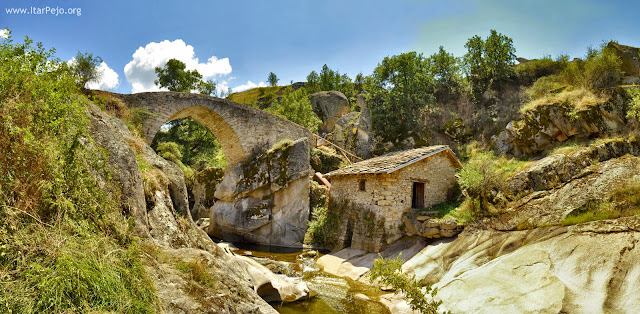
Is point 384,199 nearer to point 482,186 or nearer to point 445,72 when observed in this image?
point 482,186

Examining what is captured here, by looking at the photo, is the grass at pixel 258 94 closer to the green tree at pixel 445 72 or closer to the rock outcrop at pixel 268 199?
the green tree at pixel 445 72

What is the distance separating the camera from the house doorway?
12.7 meters

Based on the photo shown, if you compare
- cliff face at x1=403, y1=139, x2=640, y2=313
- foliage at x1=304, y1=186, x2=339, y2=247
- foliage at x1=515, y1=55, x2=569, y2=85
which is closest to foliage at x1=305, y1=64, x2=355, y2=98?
foliage at x1=515, y1=55, x2=569, y2=85

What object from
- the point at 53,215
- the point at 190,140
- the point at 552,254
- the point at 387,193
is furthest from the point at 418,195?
the point at 190,140

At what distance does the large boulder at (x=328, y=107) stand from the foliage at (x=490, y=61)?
15.6m

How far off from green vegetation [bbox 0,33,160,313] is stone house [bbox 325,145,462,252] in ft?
30.2

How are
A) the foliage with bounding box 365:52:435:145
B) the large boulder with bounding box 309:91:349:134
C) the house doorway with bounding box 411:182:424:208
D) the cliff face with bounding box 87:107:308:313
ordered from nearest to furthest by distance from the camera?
the cliff face with bounding box 87:107:308:313, the house doorway with bounding box 411:182:424:208, the foliage with bounding box 365:52:435:145, the large boulder with bounding box 309:91:349:134

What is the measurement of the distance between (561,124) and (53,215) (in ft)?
58.0

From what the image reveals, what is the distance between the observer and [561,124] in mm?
14242

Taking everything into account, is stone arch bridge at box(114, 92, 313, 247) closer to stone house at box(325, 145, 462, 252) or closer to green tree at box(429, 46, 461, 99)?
stone house at box(325, 145, 462, 252)

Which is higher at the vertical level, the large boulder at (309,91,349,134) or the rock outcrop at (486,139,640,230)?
the large boulder at (309,91,349,134)

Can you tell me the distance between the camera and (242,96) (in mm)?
58969

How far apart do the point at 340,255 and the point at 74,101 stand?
9.99 metres

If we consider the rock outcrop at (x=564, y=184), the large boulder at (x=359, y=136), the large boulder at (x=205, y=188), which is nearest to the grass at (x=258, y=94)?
the large boulder at (x=359, y=136)
